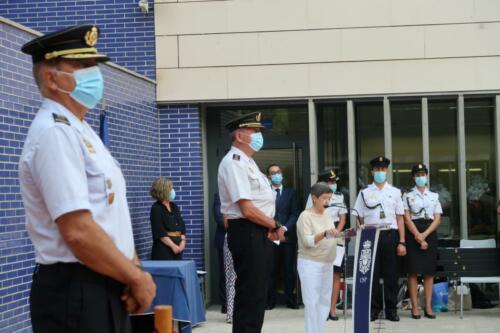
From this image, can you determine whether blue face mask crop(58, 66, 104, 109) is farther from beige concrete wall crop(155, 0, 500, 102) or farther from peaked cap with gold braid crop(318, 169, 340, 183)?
beige concrete wall crop(155, 0, 500, 102)

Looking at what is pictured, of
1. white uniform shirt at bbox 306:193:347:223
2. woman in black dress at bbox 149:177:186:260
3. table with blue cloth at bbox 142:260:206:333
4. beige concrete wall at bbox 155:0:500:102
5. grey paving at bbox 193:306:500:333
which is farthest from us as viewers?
beige concrete wall at bbox 155:0:500:102

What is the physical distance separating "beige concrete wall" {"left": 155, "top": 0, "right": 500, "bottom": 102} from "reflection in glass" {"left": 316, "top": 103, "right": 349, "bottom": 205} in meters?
0.46

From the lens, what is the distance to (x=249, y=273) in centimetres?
582

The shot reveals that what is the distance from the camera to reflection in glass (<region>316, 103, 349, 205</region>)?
36.7ft

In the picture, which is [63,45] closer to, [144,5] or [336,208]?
[336,208]

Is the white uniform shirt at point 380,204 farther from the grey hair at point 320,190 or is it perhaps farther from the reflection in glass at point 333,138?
the grey hair at point 320,190

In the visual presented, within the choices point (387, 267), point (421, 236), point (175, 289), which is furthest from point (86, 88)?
point (421, 236)

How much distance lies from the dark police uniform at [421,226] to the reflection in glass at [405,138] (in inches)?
27.9

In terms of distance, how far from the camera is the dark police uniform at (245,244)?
19.0 feet

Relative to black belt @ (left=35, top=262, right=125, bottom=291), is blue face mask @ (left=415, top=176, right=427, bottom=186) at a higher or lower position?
higher

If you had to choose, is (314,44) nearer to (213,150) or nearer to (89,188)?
(213,150)

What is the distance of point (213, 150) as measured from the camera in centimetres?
1145

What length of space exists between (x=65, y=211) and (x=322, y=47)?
27.8 feet

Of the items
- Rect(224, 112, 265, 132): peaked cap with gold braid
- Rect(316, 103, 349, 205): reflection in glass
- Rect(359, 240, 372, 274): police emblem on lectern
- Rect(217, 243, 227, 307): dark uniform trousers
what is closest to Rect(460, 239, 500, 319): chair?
Rect(316, 103, 349, 205): reflection in glass
